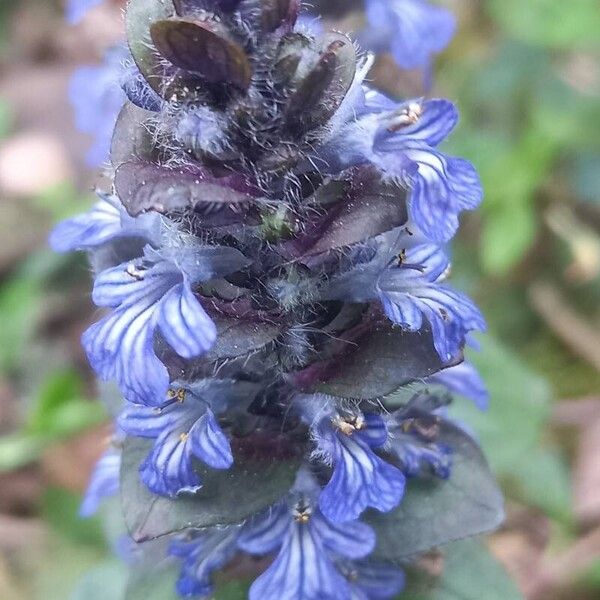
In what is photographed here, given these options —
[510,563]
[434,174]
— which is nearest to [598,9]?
[510,563]

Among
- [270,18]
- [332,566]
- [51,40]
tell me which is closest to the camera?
[270,18]

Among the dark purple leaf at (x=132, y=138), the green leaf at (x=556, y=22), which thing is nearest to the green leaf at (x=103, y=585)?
the dark purple leaf at (x=132, y=138)

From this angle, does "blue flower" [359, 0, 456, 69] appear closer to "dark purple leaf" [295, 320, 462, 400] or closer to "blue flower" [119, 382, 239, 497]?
"dark purple leaf" [295, 320, 462, 400]

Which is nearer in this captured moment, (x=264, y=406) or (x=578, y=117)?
(x=264, y=406)

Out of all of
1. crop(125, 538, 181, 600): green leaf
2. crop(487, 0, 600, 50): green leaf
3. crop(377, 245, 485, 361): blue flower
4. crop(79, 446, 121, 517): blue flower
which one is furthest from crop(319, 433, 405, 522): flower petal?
crop(487, 0, 600, 50): green leaf

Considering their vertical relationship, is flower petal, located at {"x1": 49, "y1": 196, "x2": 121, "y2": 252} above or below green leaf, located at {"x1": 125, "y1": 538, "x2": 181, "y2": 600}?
above

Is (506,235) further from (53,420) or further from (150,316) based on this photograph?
(150,316)

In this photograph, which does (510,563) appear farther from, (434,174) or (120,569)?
(434,174)

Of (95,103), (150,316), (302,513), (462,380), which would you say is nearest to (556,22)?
(95,103)
